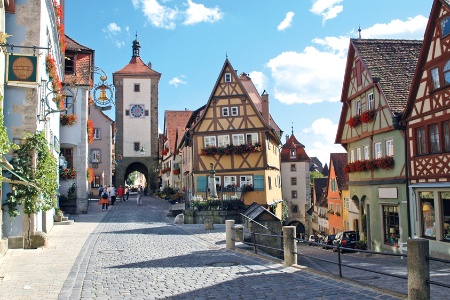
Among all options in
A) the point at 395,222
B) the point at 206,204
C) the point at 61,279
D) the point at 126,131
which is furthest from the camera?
the point at 126,131

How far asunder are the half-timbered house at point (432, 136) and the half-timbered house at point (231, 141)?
14.5 m

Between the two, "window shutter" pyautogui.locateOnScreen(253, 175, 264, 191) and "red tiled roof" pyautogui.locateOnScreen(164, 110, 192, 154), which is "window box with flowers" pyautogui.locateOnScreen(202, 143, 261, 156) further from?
"red tiled roof" pyautogui.locateOnScreen(164, 110, 192, 154)

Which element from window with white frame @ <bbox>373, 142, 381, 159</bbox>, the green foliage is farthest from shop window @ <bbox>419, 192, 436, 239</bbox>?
the green foliage

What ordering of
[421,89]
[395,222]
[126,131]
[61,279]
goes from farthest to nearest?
1. [126,131]
2. [395,222]
3. [421,89]
4. [61,279]

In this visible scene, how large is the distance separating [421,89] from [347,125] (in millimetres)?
8196

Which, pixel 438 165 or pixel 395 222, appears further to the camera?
pixel 395 222

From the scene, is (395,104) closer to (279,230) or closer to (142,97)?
(279,230)

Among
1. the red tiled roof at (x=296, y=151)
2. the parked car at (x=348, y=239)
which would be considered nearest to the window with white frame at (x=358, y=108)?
the parked car at (x=348, y=239)

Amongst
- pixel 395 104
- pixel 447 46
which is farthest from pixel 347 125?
pixel 447 46

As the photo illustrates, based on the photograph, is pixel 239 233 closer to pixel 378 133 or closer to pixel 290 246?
pixel 290 246

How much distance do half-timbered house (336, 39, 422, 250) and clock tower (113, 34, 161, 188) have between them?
37.9 metres

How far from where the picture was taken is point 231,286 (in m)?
9.94

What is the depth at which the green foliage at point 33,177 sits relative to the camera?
48.2ft

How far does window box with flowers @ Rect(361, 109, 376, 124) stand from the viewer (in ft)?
80.0
